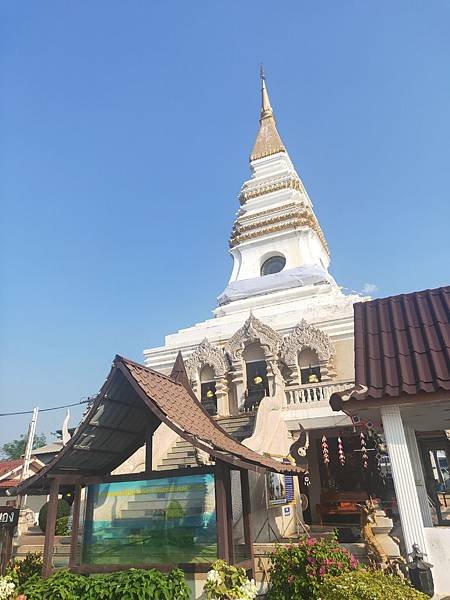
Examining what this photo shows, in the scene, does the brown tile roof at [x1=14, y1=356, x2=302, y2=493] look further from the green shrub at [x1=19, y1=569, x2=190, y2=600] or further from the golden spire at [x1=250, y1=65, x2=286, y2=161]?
the golden spire at [x1=250, y1=65, x2=286, y2=161]

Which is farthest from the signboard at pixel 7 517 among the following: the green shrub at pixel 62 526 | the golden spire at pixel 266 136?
the golden spire at pixel 266 136

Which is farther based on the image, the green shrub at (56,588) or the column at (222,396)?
the column at (222,396)

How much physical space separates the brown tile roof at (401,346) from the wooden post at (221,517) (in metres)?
1.97

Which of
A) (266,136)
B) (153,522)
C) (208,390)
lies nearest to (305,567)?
(153,522)

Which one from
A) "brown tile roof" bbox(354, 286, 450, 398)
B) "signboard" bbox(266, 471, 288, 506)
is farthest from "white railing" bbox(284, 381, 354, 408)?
"brown tile roof" bbox(354, 286, 450, 398)

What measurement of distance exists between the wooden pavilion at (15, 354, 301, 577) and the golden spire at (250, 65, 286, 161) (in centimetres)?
2496

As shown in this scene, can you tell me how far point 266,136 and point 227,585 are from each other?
2973cm

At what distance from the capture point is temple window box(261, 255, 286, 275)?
2394 centimetres

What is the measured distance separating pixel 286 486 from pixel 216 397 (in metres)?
7.92

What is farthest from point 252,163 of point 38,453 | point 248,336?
point 38,453

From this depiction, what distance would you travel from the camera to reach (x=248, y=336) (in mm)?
17391

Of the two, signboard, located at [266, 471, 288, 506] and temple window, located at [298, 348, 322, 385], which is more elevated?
temple window, located at [298, 348, 322, 385]

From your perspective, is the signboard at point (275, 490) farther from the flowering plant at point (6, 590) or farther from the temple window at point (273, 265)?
the temple window at point (273, 265)

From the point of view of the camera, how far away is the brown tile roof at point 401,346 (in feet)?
19.9
